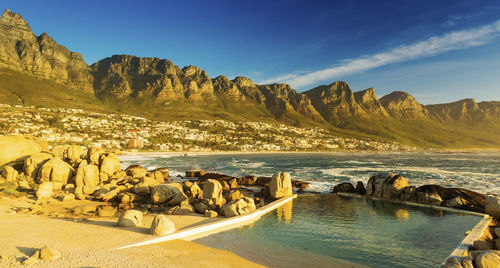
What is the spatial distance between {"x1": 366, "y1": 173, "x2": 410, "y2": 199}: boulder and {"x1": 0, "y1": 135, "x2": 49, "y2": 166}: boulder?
133 ft

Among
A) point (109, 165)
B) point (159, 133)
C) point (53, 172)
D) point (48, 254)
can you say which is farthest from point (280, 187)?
point (159, 133)

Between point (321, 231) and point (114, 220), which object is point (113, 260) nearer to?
point (114, 220)

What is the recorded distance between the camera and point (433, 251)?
43.3 ft

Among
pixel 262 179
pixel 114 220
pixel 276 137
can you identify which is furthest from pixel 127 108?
pixel 114 220

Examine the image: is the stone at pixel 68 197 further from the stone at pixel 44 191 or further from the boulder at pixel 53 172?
the boulder at pixel 53 172

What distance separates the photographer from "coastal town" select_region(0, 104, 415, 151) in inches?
3681

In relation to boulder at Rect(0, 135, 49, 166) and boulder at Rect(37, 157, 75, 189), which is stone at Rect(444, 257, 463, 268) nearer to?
boulder at Rect(37, 157, 75, 189)

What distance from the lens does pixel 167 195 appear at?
2212 centimetres

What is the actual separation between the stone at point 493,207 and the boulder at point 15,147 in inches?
1842

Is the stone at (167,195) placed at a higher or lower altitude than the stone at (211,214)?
higher

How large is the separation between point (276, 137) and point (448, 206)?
129758 mm

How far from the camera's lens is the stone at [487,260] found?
30.5 feet

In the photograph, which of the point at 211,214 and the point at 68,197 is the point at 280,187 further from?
the point at 68,197

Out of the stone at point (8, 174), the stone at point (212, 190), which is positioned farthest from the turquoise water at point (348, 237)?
the stone at point (8, 174)
